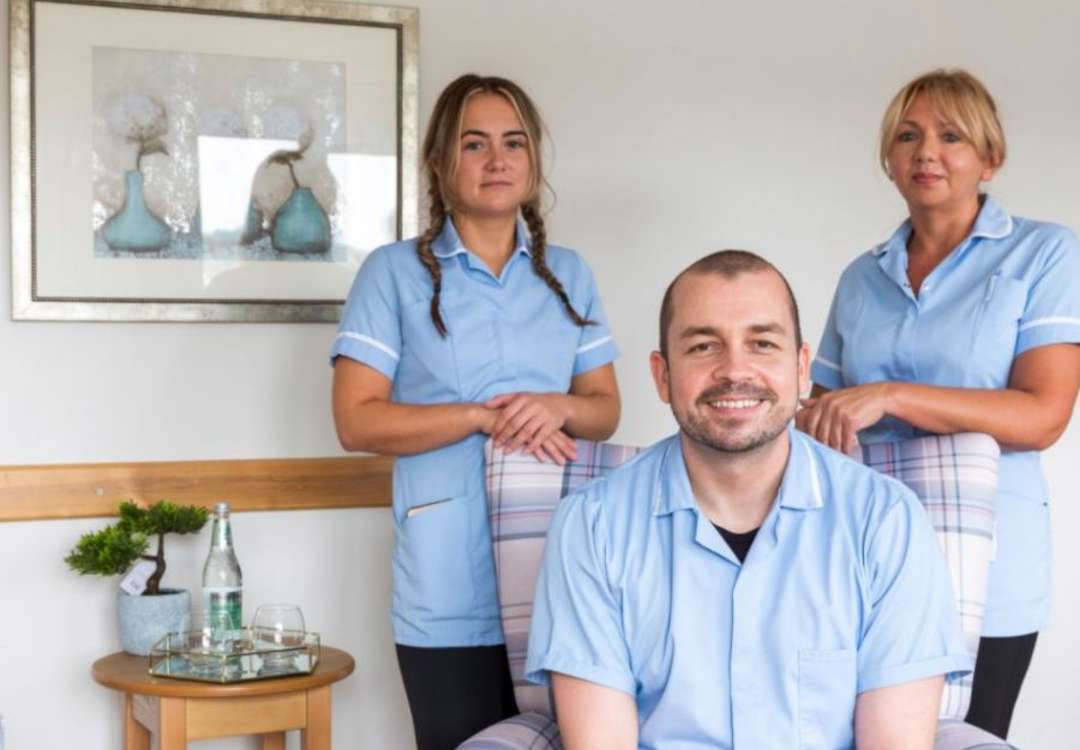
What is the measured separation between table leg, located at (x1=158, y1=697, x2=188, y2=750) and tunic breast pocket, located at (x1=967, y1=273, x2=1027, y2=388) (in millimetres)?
1468

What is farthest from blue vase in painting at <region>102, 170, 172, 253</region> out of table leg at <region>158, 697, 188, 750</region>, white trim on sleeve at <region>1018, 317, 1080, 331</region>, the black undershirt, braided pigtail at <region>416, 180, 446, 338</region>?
white trim on sleeve at <region>1018, 317, 1080, 331</region>

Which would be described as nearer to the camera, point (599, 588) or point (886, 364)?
point (599, 588)

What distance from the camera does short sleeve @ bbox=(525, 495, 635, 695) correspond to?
1804 mm

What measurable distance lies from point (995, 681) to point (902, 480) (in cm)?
36

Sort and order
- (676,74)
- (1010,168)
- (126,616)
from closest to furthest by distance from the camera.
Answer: (126,616) < (676,74) < (1010,168)

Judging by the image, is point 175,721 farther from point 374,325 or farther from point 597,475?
point 597,475

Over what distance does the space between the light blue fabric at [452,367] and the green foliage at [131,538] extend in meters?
0.69

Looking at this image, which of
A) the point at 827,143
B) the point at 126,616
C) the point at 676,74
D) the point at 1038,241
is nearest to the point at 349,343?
the point at 126,616

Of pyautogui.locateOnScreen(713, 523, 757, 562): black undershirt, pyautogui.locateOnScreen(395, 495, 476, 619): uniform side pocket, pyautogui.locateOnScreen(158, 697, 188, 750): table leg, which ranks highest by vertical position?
pyautogui.locateOnScreen(713, 523, 757, 562): black undershirt

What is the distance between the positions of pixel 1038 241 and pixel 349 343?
111 centimetres

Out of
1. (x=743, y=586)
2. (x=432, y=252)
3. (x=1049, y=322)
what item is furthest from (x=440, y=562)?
(x=1049, y=322)

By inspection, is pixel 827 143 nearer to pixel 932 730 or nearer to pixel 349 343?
pixel 349 343

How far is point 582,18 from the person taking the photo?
328 cm

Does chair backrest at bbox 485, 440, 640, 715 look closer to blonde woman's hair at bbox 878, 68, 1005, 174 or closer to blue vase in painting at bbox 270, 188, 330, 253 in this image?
blonde woman's hair at bbox 878, 68, 1005, 174
